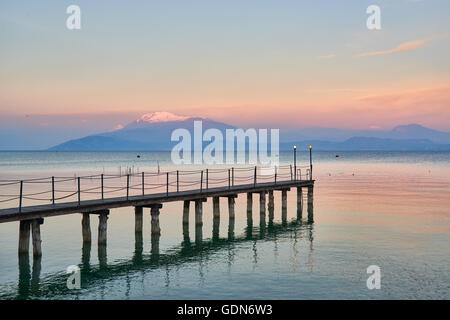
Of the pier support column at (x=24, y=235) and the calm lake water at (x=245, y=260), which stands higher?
the pier support column at (x=24, y=235)

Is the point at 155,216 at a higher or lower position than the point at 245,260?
higher

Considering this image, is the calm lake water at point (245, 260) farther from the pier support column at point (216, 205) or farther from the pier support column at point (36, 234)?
the pier support column at point (216, 205)

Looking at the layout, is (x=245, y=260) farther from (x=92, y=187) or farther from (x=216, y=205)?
(x=92, y=187)

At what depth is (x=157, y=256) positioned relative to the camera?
75.9 feet

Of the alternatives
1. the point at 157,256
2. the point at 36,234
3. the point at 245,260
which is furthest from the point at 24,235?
the point at 245,260

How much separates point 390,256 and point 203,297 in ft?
31.7

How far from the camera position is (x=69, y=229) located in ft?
96.6

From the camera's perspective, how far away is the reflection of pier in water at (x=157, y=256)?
18.6 metres

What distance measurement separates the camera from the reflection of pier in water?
18594 mm

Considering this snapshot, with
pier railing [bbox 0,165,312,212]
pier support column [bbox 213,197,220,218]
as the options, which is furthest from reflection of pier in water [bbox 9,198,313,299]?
pier railing [bbox 0,165,312,212]

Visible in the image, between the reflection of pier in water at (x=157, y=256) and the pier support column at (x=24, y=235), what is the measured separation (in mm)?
339

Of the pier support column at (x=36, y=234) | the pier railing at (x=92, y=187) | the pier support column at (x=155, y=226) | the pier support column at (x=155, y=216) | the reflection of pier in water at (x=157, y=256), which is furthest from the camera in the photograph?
the pier railing at (x=92, y=187)

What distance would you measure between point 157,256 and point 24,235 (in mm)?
5600

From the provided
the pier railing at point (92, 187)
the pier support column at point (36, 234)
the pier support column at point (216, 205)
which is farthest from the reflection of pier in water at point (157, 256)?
the pier railing at point (92, 187)
